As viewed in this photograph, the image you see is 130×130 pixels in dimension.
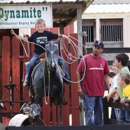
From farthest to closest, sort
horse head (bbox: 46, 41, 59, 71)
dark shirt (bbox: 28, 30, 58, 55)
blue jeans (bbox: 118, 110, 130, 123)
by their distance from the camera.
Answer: dark shirt (bbox: 28, 30, 58, 55)
horse head (bbox: 46, 41, 59, 71)
blue jeans (bbox: 118, 110, 130, 123)

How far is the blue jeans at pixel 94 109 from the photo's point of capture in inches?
403

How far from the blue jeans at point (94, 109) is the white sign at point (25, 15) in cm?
324

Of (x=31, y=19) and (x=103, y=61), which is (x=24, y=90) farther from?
(x=103, y=61)

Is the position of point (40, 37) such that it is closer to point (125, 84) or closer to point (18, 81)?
point (125, 84)

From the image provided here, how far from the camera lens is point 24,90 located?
41.1ft

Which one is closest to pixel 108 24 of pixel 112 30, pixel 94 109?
pixel 112 30

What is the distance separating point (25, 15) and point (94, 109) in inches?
145

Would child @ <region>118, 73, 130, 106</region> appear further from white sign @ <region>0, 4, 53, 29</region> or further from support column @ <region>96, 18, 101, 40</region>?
support column @ <region>96, 18, 101, 40</region>

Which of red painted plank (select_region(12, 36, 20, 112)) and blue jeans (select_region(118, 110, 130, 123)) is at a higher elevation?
red painted plank (select_region(12, 36, 20, 112))

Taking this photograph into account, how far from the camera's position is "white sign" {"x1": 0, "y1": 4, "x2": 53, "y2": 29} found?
12.9 metres

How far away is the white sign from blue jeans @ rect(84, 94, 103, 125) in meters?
3.24

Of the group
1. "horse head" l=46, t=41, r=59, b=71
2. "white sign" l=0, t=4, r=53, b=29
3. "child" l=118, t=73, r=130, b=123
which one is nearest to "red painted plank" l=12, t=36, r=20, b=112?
"white sign" l=0, t=4, r=53, b=29

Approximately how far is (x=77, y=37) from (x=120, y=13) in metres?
17.5

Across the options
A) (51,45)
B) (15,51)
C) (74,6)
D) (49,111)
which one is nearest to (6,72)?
(15,51)
